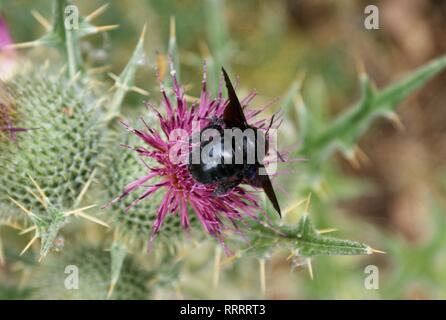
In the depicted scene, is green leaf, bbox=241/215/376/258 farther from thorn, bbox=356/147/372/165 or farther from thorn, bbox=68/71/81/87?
thorn, bbox=356/147/372/165

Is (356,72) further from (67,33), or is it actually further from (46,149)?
(46,149)

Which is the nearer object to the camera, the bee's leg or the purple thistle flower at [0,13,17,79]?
the bee's leg

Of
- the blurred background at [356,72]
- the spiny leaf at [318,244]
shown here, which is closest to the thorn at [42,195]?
the spiny leaf at [318,244]

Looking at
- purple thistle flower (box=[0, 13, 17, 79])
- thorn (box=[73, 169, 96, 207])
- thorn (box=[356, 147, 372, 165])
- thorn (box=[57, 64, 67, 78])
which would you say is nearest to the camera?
thorn (box=[73, 169, 96, 207])

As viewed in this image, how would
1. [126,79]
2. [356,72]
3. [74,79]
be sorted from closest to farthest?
[126,79] < [74,79] < [356,72]

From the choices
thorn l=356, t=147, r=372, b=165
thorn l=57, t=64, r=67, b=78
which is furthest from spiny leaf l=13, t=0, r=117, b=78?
thorn l=356, t=147, r=372, b=165

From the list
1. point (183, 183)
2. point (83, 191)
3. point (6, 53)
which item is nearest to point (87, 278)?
point (83, 191)

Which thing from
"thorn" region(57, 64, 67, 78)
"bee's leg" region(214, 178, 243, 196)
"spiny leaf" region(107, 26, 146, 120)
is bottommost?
"bee's leg" region(214, 178, 243, 196)
